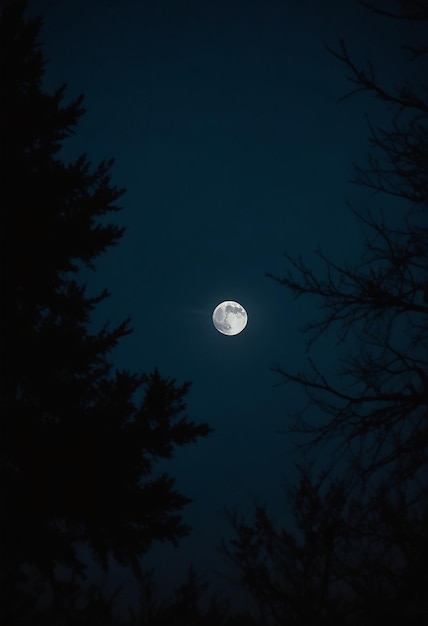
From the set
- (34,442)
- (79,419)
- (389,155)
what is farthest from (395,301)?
(34,442)

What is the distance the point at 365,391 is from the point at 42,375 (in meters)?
4.24

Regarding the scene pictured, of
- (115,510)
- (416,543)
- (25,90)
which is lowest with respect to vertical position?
(115,510)

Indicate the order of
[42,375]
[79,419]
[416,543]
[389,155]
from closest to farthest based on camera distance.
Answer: [389,155], [416,543], [79,419], [42,375]

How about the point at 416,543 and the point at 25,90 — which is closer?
the point at 416,543

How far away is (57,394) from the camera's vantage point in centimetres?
582

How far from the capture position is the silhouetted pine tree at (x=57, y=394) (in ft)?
16.5

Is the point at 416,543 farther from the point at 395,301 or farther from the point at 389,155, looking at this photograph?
the point at 389,155

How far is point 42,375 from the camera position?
19.3ft

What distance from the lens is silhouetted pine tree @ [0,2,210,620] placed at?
16.5ft

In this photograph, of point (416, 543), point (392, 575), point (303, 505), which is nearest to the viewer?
point (416, 543)

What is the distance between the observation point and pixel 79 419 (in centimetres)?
548

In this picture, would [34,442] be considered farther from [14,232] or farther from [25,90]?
[25,90]

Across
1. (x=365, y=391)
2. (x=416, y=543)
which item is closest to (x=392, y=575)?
(x=416, y=543)

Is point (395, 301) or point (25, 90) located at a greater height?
point (25, 90)
